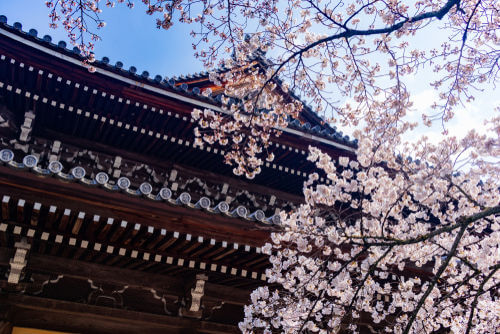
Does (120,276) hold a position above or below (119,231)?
below

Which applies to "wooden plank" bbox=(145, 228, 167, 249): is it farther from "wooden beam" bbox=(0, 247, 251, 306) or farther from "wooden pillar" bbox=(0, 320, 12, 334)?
"wooden pillar" bbox=(0, 320, 12, 334)

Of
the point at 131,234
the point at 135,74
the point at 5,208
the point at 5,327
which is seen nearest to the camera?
the point at 5,208

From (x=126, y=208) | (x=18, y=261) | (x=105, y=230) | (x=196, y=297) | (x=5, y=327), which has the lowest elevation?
(x=5, y=327)

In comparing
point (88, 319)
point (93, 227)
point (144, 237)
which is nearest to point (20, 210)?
point (93, 227)

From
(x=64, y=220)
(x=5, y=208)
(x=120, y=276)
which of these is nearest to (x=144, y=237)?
(x=64, y=220)

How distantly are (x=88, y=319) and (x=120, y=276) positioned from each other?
0.83 metres

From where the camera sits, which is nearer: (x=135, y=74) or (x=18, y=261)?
(x=18, y=261)

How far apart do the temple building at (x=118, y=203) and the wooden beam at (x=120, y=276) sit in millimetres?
15

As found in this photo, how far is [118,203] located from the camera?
530 cm

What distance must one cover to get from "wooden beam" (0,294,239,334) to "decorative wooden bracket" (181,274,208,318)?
7.5 inches

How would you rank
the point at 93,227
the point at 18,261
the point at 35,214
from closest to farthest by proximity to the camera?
the point at 35,214
the point at 93,227
the point at 18,261

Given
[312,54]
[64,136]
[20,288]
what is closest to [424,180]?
[312,54]

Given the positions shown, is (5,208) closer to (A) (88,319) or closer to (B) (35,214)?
(B) (35,214)

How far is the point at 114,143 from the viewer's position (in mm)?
8250
